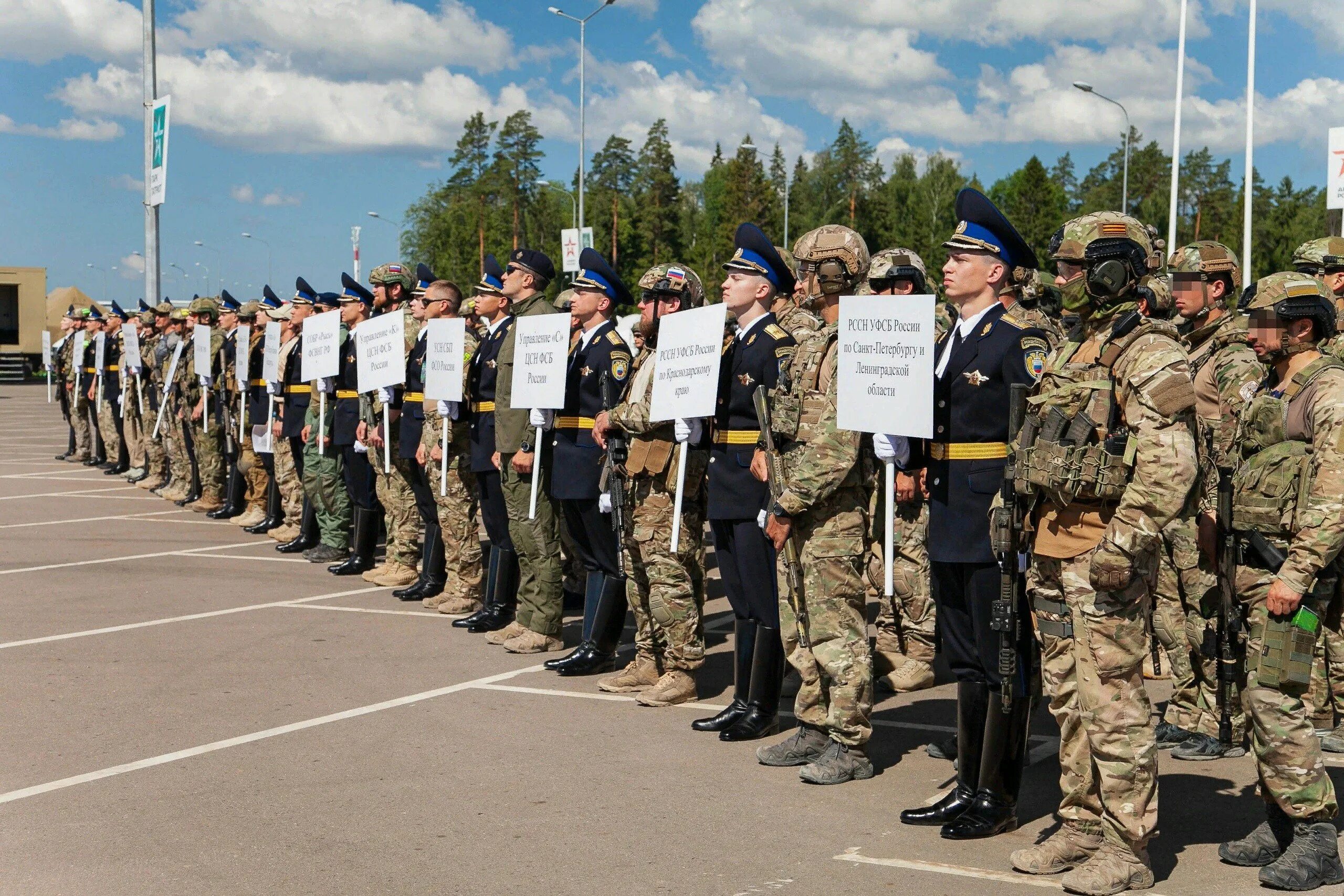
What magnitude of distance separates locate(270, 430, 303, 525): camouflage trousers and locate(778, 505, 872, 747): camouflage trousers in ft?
29.5

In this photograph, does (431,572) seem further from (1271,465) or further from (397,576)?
(1271,465)

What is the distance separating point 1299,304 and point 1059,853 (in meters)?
2.39

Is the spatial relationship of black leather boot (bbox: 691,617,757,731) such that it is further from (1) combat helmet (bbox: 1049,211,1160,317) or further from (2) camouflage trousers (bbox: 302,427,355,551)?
(2) camouflage trousers (bbox: 302,427,355,551)

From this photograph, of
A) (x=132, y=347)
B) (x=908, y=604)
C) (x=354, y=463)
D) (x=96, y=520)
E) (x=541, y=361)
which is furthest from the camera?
(x=132, y=347)

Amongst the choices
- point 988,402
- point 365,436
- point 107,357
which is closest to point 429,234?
point 107,357

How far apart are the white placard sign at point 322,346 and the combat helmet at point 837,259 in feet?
20.3

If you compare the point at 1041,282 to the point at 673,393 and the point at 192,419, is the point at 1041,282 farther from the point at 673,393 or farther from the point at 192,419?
the point at 192,419

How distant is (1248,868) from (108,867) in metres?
4.35

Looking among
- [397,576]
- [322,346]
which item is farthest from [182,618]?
[322,346]

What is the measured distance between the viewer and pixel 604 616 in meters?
8.51

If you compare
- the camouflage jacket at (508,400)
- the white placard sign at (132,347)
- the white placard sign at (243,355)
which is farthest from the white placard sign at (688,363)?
the white placard sign at (132,347)

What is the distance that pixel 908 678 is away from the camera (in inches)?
321

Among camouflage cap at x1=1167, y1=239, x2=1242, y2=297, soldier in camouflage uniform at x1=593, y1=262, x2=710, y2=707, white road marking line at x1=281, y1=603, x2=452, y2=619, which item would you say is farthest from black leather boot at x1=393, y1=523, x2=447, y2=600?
camouflage cap at x1=1167, y1=239, x2=1242, y2=297

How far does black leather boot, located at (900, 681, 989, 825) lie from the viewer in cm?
546
